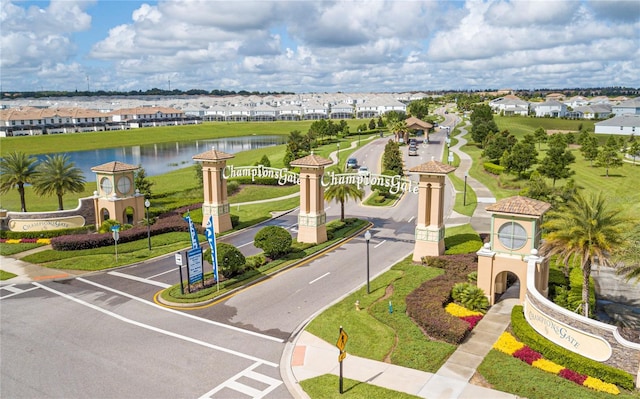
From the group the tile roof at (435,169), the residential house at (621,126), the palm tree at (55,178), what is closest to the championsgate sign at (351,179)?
the tile roof at (435,169)

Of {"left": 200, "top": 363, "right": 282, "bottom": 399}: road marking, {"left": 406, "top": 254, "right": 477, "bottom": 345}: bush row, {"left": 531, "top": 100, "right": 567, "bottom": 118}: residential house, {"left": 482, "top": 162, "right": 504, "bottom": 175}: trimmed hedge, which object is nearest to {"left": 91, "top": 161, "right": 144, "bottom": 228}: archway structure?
{"left": 406, "top": 254, "right": 477, "bottom": 345}: bush row

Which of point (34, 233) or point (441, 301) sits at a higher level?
point (34, 233)

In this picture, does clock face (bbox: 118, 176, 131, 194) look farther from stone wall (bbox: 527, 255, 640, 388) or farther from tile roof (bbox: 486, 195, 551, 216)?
stone wall (bbox: 527, 255, 640, 388)

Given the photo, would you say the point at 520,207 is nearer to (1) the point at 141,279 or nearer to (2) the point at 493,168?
(1) the point at 141,279

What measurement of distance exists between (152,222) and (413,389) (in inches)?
1159

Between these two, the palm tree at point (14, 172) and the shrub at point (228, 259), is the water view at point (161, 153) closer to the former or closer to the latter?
the palm tree at point (14, 172)

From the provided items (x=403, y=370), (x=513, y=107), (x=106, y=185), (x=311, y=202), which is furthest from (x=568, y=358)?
(x=513, y=107)

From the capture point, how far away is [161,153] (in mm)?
114812

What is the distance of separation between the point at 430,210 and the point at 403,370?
1421 cm

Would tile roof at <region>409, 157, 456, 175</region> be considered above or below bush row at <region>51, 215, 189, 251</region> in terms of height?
above

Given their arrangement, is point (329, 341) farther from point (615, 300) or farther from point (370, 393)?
point (615, 300)

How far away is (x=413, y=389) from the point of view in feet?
53.0

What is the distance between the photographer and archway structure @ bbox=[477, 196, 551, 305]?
894 inches

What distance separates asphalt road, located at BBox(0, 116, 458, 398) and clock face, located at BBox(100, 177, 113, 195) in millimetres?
10013
